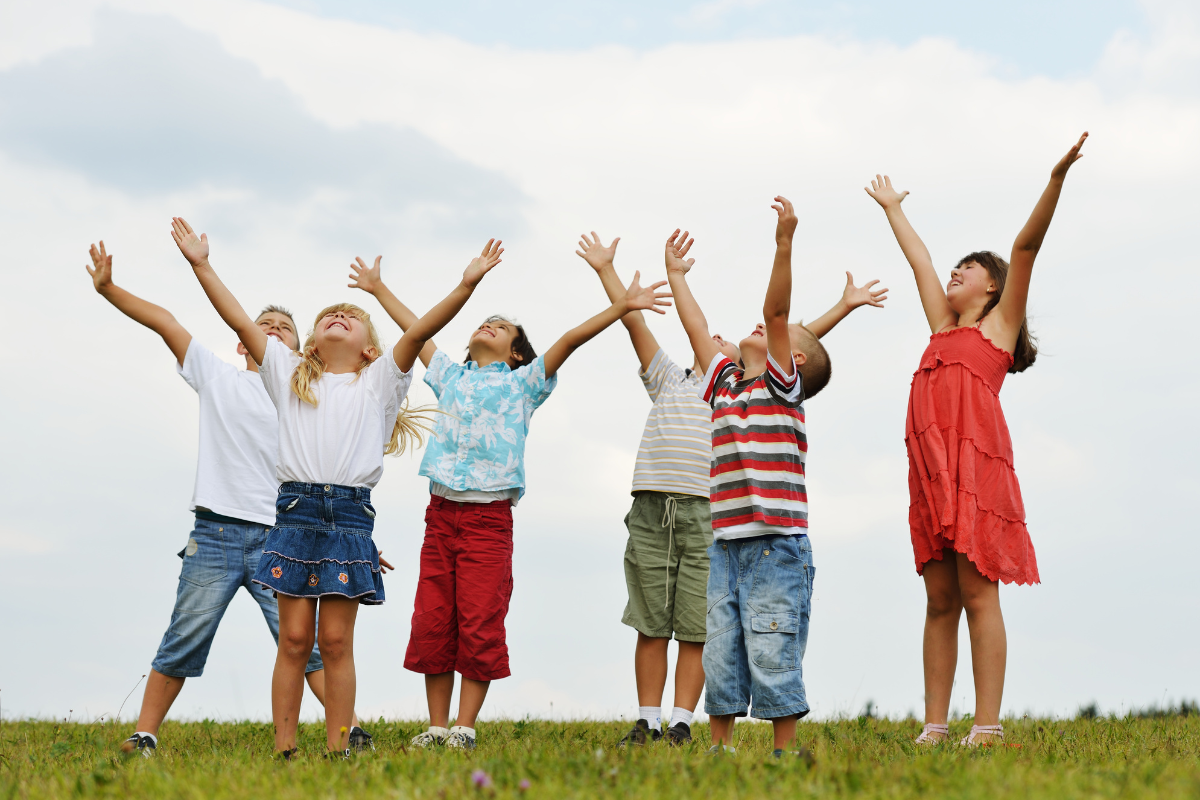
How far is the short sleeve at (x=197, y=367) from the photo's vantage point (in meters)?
6.48

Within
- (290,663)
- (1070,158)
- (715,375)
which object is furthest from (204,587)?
(1070,158)

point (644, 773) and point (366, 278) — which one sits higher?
point (366, 278)

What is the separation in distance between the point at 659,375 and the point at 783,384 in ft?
6.31

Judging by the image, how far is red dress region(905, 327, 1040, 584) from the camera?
568cm

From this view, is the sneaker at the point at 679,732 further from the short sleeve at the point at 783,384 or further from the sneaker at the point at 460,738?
the short sleeve at the point at 783,384

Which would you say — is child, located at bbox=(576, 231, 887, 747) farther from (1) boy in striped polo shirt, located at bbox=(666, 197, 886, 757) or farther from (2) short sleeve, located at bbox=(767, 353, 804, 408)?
(2) short sleeve, located at bbox=(767, 353, 804, 408)

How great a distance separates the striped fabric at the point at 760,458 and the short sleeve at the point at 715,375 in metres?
0.08

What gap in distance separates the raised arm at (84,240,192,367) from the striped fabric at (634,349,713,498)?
3.00 m

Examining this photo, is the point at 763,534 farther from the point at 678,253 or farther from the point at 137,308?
the point at 137,308

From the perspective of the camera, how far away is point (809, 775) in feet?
12.8

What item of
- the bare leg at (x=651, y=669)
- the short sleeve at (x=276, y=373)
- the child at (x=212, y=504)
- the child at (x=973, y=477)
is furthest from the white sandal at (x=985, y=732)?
the short sleeve at (x=276, y=373)

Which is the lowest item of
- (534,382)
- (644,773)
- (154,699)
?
(644,773)

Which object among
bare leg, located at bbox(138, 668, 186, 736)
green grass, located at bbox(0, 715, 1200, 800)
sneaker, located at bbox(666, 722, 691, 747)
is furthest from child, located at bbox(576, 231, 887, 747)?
bare leg, located at bbox(138, 668, 186, 736)

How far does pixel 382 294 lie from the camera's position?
700 cm
